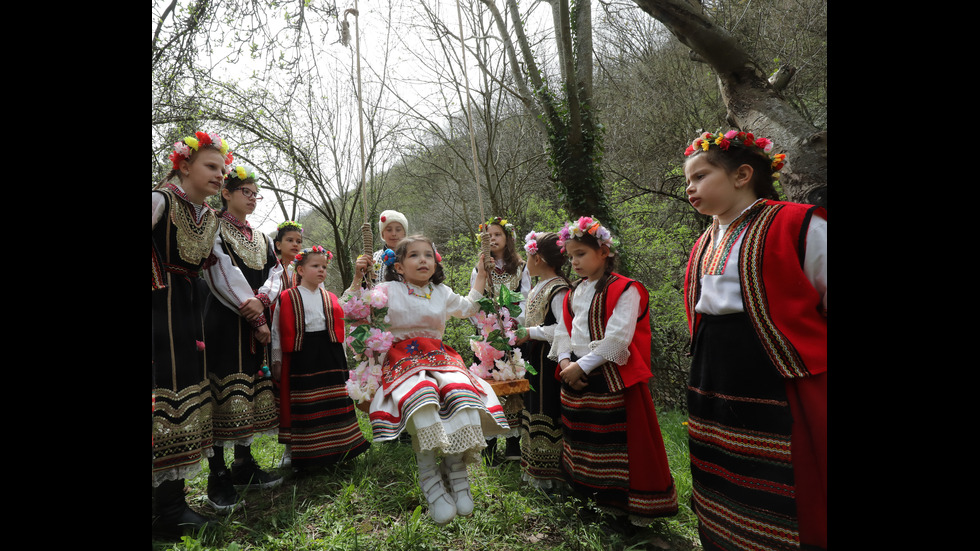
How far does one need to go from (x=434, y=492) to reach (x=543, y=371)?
51.9 inches

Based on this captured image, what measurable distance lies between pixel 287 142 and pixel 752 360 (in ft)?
32.5

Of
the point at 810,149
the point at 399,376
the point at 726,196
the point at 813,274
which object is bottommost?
the point at 399,376

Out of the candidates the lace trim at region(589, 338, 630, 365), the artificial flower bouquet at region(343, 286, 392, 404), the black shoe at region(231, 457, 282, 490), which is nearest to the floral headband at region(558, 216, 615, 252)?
the lace trim at region(589, 338, 630, 365)

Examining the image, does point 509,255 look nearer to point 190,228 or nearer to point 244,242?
point 244,242

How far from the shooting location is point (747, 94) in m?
2.88

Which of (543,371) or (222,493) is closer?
(222,493)

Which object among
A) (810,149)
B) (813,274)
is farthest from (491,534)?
(810,149)

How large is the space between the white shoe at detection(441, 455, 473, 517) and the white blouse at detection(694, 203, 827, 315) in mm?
1377

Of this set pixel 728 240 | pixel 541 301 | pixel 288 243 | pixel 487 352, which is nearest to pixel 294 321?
pixel 288 243

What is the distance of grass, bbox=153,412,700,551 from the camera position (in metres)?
2.61

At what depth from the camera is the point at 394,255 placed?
2932 mm
